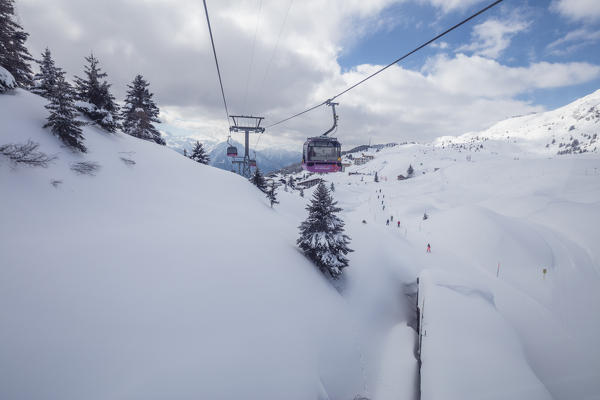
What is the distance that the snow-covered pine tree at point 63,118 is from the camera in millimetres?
9211

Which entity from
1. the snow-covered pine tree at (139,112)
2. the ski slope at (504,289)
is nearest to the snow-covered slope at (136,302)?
the ski slope at (504,289)

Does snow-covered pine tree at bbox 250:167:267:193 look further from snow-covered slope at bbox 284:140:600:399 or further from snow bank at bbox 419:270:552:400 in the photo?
snow bank at bbox 419:270:552:400

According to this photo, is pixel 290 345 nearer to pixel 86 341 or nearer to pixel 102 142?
pixel 86 341

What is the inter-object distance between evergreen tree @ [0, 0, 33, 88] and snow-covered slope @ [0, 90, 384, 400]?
9.03 m

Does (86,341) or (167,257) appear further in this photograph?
(167,257)

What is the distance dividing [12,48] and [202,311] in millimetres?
24005

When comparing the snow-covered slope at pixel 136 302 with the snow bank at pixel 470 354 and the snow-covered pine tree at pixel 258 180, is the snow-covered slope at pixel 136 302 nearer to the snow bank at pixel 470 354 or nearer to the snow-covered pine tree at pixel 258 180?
the snow bank at pixel 470 354

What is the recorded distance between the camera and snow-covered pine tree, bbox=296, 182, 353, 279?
42.9 feet

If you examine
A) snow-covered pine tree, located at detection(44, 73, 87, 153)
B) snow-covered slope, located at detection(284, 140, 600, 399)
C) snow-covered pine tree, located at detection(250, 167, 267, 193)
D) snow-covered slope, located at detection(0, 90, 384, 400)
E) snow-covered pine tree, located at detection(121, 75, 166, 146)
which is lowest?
snow-covered slope, located at detection(284, 140, 600, 399)

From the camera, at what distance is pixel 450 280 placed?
40.5 ft

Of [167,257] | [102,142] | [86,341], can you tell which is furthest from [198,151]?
[86,341]

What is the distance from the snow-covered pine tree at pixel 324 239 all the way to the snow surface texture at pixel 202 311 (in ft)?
3.81

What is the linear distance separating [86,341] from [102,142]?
41.1 feet

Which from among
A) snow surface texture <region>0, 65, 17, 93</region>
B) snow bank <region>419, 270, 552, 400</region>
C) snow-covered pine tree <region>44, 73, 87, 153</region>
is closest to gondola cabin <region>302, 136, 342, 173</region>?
snow bank <region>419, 270, 552, 400</region>
